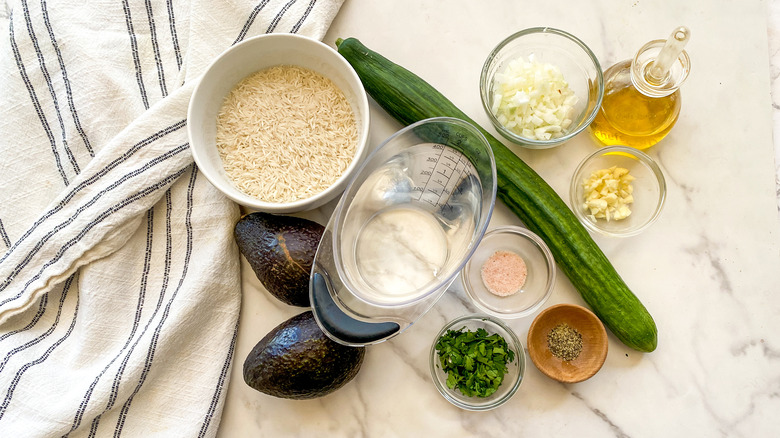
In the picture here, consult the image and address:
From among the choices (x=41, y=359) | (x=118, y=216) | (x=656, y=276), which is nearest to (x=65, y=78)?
(x=118, y=216)

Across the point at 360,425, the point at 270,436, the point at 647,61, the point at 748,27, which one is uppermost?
the point at 748,27

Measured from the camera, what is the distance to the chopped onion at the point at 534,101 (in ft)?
4.23

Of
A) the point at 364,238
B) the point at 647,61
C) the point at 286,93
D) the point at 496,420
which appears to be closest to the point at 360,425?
the point at 496,420

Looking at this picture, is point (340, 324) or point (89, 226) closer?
point (340, 324)

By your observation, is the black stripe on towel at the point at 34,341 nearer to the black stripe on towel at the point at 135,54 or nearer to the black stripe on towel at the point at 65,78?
the black stripe on towel at the point at 65,78

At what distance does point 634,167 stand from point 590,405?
600 millimetres

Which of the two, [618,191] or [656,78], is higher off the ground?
[656,78]

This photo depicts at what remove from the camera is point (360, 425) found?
138cm

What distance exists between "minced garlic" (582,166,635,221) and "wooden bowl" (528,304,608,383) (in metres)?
0.24

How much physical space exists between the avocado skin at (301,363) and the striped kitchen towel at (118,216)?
0.54 feet

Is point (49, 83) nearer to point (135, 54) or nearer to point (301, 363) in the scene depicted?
point (135, 54)

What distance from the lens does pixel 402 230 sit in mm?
1252

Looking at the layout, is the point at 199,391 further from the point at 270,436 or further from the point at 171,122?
the point at 171,122

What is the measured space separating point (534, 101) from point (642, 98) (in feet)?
0.87
